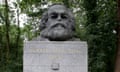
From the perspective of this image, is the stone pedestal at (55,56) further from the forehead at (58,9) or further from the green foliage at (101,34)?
the green foliage at (101,34)

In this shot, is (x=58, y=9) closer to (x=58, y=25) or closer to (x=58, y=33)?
(x=58, y=25)

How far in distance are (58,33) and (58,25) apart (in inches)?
11.6

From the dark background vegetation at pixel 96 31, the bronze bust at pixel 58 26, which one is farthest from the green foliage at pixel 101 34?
the bronze bust at pixel 58 26

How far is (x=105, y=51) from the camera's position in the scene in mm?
13734

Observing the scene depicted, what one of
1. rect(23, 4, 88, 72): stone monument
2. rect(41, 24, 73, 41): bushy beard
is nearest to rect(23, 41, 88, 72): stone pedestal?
rect(23, 4, 88, 72): stone monument

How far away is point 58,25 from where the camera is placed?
8430mm

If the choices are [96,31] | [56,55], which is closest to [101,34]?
[96,31]

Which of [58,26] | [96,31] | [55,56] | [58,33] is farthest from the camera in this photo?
[96,31]

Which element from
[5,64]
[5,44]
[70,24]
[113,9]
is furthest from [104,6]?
[5,44]

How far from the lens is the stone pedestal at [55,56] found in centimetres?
812

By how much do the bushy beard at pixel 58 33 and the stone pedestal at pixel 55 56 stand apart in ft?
0.55

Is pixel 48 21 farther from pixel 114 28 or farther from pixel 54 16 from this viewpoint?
pixel 114 28

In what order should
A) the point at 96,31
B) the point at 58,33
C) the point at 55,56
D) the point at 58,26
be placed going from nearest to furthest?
the point at 55,56, the point at 58,33, the point at 58,26, the point at 96,31

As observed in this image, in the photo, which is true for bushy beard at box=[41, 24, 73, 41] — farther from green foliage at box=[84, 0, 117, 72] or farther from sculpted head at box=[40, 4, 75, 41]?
green foliage at box=[84, 0, 117, 72]
